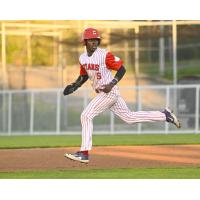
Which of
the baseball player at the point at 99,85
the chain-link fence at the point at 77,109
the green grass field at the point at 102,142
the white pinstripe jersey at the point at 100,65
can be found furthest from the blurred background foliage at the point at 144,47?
the white pinstripe jersey at the point at 100,65

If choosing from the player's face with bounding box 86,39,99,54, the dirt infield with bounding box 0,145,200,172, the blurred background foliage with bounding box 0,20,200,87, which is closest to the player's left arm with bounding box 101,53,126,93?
the player's face with bounding box 86,39,99,54

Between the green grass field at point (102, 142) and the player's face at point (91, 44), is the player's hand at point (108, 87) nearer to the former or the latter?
the player's face at point (91, 44)

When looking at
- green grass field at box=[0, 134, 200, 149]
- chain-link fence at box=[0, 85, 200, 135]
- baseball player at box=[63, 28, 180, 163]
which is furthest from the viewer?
chain-link fence at box=[0, 85, 200, 135]

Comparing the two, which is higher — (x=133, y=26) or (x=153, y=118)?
(x=133, y=26)

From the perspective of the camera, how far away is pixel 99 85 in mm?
9617

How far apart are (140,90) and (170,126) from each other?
1837 millimetres

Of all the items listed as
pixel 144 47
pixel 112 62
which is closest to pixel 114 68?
pixel 112 62

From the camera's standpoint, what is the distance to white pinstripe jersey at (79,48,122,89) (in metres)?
9.41

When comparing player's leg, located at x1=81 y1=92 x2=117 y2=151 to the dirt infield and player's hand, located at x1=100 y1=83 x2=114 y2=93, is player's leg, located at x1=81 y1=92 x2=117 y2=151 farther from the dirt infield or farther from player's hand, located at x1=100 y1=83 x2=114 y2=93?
the dirt infield

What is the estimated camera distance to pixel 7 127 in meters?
24.8
